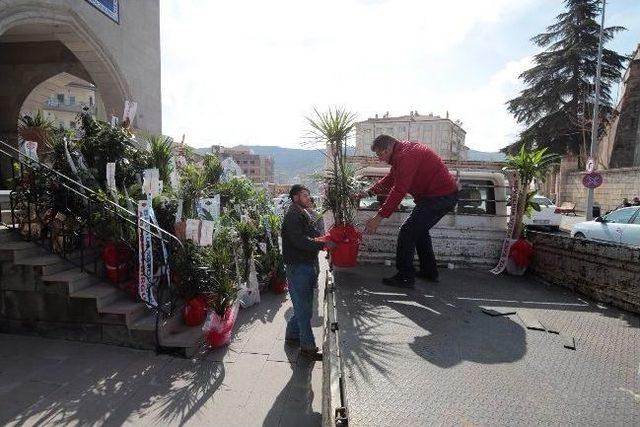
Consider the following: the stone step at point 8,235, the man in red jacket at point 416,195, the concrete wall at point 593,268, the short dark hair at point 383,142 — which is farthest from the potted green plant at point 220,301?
the concrete wall at point 593,268

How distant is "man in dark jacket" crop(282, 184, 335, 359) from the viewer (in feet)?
11.6

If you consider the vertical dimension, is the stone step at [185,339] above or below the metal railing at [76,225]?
below

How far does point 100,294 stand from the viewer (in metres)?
4.24

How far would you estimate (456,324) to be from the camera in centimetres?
247

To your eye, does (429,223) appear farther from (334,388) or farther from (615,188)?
(615,188)

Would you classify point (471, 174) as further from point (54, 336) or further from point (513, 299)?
point (54, 336)

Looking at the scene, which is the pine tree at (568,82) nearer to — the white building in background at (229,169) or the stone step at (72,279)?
the white building in background at (229,169)

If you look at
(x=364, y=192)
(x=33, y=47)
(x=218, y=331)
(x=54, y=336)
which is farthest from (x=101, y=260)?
(x=33, y=47)

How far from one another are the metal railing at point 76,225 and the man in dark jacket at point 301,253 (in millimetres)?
1578

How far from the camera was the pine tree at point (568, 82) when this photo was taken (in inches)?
989

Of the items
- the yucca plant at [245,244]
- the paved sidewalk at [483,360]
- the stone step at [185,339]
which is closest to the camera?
the paved sidewalk at [483,360]

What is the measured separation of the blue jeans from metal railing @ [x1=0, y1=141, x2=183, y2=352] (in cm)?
159

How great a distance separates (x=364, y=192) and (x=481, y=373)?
8.74 ft

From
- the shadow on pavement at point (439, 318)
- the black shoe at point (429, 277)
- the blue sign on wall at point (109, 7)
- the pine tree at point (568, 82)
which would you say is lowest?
the shadow on pavement at point (439, 318)
